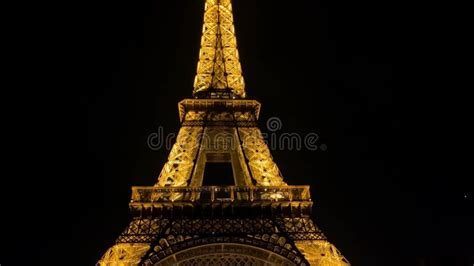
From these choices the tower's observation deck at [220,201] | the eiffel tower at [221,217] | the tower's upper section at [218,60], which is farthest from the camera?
the tower's upper section at [218,60]

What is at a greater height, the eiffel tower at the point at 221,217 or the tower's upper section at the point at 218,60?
the tower's upper section at the point at 218,60

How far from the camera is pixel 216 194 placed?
623 inches

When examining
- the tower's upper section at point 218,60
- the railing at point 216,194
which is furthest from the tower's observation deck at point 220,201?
the tower's upper section at point 218,60

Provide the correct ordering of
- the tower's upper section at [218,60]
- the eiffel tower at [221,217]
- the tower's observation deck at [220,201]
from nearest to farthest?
the eiffel tower at [221,217]
the tower's observation deck at [220,201]
the tower's upper section at [218,60]

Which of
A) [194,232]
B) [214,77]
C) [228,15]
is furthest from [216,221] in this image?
[228,15]

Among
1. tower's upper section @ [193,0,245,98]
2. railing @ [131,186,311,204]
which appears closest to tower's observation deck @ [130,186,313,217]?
railing @ [131,186,311,204]

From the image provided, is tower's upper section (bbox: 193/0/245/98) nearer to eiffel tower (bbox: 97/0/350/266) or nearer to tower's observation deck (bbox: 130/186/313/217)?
eiffel tower (bbox: 97/0/350/266)

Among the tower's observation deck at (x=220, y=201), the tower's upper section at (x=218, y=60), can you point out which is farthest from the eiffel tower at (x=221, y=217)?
the tower's upper section at (x=218, y=60)

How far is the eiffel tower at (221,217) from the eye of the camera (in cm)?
1418

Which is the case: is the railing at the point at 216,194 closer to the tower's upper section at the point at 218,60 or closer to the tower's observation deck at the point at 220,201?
the tower's observation deck at the point at 220,201

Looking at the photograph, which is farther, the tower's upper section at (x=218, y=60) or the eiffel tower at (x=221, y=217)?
the tower's upper section at (x=218, y=60)

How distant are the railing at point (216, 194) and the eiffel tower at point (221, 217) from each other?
3 cm

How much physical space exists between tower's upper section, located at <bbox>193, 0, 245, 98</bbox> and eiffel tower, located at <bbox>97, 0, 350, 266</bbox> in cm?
195

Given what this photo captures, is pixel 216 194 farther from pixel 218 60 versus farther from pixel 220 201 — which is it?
pixel 218 60
